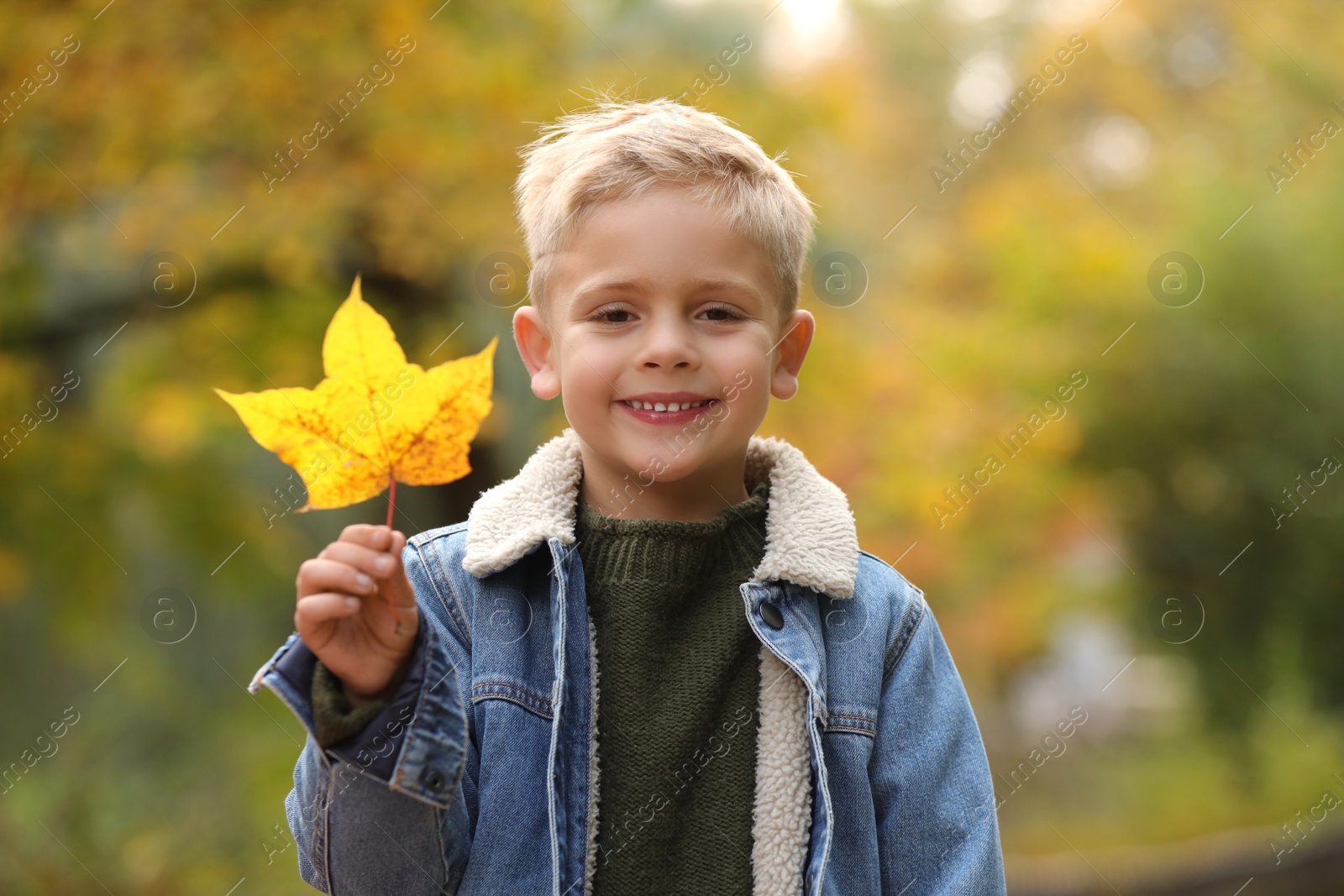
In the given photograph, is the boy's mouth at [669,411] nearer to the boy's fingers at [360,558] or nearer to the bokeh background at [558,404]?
the boy's fingers at [360,558]

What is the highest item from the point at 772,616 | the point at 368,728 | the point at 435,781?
the point at 368,728

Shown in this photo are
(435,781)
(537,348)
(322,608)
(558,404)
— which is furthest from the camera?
(558,404)

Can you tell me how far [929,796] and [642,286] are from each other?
82 centimetres

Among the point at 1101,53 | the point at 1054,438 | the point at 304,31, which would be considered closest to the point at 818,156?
the point at 1054,438

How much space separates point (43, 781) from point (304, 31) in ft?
14.1

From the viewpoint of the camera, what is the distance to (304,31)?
4.53 metres

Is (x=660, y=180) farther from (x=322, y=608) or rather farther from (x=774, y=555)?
(x=322, y=608)

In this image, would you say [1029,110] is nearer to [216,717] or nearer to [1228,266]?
[1228,266]

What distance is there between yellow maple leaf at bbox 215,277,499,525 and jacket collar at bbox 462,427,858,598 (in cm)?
22

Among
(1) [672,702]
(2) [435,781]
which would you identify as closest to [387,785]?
(2) [435,781]

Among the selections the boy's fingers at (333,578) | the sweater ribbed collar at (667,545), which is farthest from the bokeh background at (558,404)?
the boy's fingers at (333,578)

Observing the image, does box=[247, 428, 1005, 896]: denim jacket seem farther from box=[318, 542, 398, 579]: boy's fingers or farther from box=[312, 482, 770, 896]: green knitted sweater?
box=[318, 542, 398, 579]: boy's fingers

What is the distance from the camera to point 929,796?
167cm

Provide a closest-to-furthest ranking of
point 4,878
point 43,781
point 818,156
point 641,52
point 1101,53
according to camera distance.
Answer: point 4,878 → point 641,52 → point 43,781 → point 818,156 → point 1101,53
